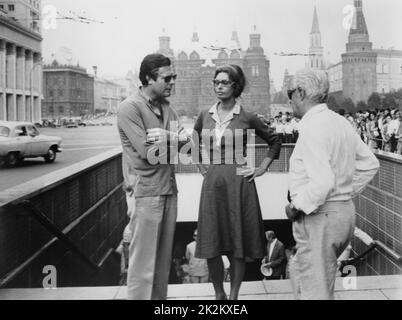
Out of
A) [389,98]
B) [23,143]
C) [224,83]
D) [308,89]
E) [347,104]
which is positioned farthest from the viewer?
[389,98]

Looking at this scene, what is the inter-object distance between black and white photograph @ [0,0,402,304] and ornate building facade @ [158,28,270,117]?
0.06 ft

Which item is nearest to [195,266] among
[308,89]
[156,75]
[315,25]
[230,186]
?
[230,186]

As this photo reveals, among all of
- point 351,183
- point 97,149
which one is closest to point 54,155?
point 97,149

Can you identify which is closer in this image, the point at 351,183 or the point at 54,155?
the point at 351,183

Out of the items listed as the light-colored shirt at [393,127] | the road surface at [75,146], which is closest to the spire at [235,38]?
the road surface at [75,146]

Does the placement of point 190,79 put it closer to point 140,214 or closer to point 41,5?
point 41,5

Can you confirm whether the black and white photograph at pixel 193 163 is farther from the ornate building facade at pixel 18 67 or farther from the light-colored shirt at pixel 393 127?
the light-colored shirt at pixel 393 127

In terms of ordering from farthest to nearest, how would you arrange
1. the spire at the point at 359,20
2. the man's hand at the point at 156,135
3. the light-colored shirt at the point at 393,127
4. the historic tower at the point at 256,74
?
the light-colored shirt at the point at 393,127 → the historic tower at the point at 256,74 → the spire at the point at 359,20 → the man's hand at the point at 156,135

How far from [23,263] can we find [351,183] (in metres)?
2.27

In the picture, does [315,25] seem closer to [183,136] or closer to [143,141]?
[183,136]

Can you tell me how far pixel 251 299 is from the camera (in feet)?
10.2

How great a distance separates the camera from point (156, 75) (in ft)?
8.91

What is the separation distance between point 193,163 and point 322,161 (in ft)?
3.79

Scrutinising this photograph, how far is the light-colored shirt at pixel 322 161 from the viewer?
2.27m
